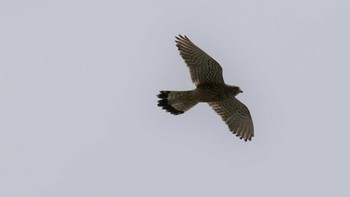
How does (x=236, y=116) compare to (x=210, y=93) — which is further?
(x=236, y=116)

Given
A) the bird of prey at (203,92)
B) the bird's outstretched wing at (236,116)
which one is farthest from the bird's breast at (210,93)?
the bird's outstretched wing at (236,116)

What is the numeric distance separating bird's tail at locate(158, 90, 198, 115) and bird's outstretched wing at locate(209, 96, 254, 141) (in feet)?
3.04

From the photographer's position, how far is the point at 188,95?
2003 centimetres

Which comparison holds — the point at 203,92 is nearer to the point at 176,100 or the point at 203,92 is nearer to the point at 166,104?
the point at 176,100

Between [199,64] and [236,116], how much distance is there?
180 centimetres

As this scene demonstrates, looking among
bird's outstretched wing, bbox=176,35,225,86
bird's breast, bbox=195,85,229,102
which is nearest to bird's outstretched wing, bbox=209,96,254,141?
bird's breast, bbox=195,85,229,102

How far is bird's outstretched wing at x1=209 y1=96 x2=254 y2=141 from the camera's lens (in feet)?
67.9

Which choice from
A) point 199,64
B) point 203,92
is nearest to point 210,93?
point 203,92

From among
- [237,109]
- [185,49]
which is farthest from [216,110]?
[185,49]

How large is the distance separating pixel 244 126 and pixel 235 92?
97cm

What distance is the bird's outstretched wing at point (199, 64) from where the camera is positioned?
64.6 feet

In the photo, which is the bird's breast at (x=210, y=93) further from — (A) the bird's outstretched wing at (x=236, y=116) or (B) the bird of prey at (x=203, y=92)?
(A) the bird's outstretched wing at (x=236, y=116)

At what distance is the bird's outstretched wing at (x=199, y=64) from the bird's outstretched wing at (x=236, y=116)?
0.85 metres

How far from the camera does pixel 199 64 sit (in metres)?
19.9
